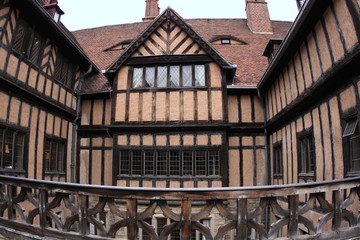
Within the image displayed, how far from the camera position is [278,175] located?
411 inches

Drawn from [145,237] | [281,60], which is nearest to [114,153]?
[145,237]

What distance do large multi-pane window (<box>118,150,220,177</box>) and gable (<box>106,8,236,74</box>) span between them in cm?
354

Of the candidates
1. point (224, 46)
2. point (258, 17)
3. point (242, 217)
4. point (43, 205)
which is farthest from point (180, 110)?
point (258, 17)

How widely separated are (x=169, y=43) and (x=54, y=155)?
21.1ft

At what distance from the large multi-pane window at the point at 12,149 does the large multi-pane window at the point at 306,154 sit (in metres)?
8.67

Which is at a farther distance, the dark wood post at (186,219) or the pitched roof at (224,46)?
the pitched roof at (224,46)

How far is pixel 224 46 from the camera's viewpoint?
1561cm

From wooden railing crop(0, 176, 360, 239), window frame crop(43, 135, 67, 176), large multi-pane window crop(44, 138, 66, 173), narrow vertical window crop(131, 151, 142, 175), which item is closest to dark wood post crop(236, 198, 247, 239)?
wooden railing crop(0, 176, 360, 239)

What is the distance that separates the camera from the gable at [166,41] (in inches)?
440

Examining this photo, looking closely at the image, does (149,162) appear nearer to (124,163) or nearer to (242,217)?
(124,163)

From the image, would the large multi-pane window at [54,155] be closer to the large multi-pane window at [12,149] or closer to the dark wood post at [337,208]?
the large multi-pane window at [12,149]

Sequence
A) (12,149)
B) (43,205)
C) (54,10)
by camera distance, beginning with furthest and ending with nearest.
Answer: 1. (54,10)
2. (12,149)
3. (43,205)

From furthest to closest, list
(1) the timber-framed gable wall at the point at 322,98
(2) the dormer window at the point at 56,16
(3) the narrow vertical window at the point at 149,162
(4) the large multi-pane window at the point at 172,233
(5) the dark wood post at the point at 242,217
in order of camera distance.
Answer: (2) the dormer window at the point at 56,16 → (3) the narrow vertical window at the point at 149,162 → (4) the large multi-pane window at the point at 172,233 → (1) the timber-framed gable wall at the point at 322,98 → (5) the dark wood post at the point at 242,217

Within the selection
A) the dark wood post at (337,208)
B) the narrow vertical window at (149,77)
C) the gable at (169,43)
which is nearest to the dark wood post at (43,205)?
the dark wood post at (337,208)
